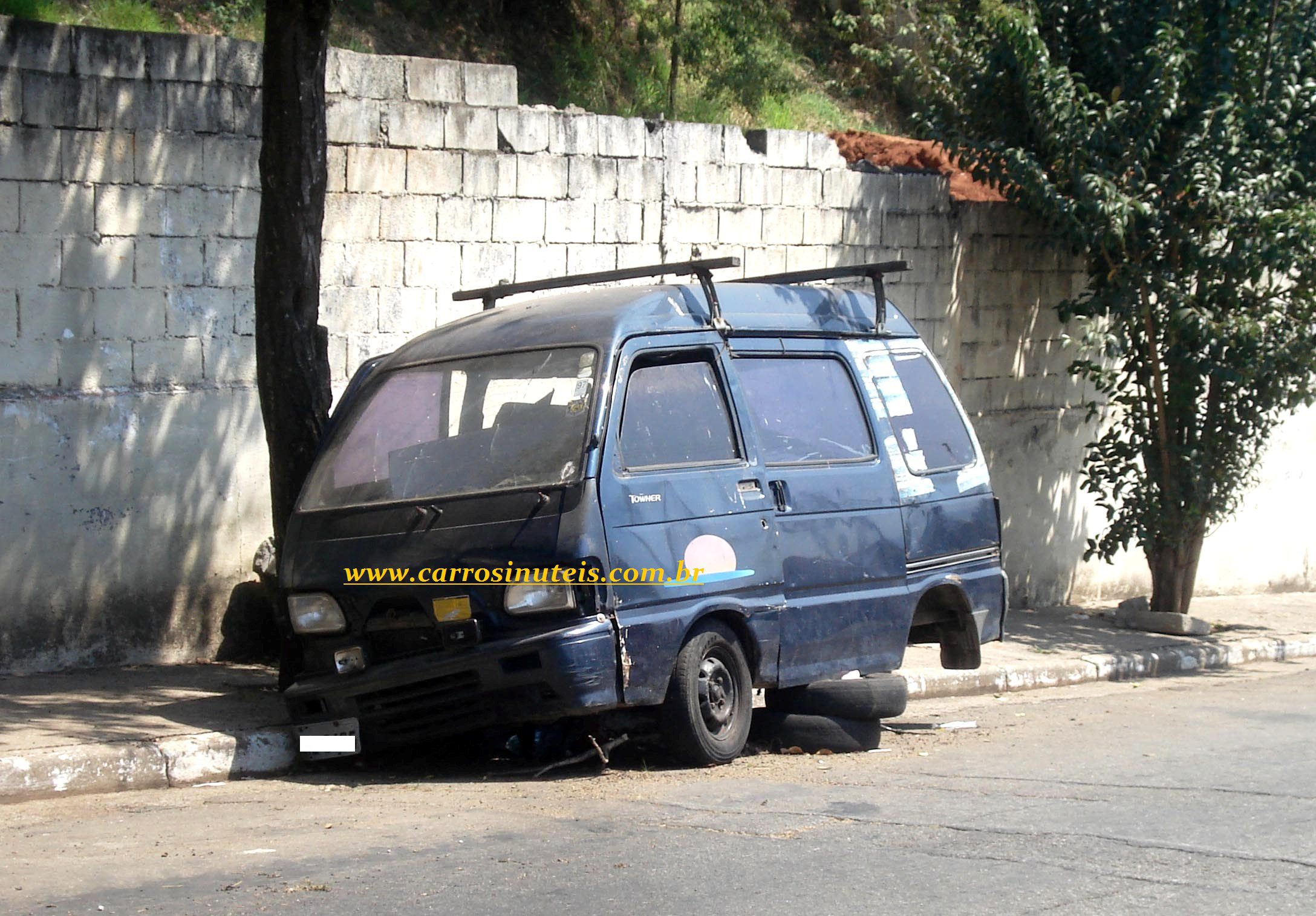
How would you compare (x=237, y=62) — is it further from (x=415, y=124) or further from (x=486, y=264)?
(x=486, y=264)

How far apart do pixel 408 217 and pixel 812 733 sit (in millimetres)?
4283

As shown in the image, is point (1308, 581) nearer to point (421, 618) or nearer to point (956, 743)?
point (956, 743)

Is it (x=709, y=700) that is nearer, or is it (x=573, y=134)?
(x=709, y=700)

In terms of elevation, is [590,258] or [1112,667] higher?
[590,258]

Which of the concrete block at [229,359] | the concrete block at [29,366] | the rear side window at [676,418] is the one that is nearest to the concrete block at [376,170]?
the concrete block at [229,359]

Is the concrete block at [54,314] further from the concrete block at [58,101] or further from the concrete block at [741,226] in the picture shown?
the concrete block at [741,226]

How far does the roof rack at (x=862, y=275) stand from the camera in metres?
7.46

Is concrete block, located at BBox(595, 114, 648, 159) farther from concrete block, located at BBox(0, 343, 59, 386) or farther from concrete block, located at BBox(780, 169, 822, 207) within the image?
concrete block, located at BBox(0, 343, 59, 386)

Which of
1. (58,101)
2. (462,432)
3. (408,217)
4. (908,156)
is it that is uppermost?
(908,156)

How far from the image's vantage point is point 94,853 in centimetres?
514

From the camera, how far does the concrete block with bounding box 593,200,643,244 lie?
10.3 meters

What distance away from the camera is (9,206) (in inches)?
313

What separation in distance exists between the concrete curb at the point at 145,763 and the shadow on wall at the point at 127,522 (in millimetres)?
1917

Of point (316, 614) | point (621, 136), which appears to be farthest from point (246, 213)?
point (316, 614)
